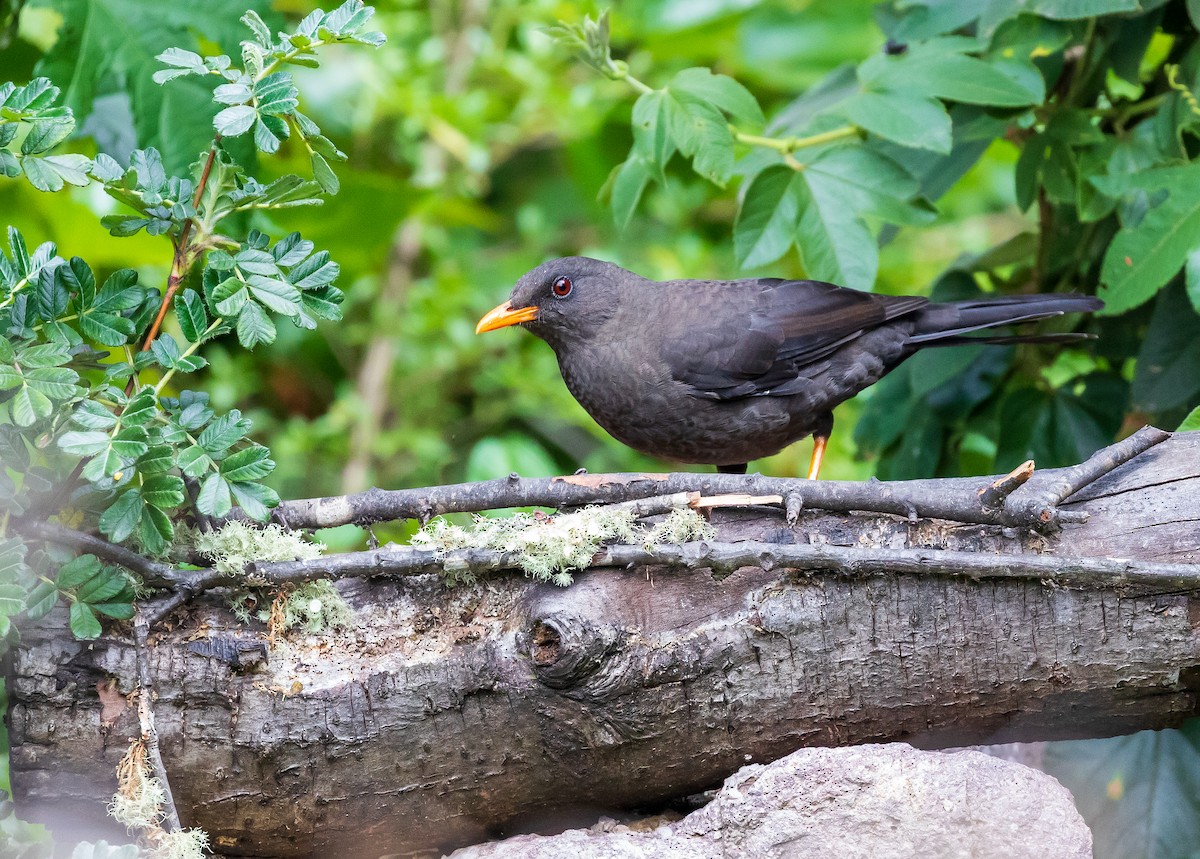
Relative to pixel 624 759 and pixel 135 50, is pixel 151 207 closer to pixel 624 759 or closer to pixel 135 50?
pixel 135 50

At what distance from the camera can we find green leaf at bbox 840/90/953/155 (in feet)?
9.36

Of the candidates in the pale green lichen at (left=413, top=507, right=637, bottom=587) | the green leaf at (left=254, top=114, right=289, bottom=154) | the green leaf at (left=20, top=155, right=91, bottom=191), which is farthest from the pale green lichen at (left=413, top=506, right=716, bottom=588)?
the green leaf at (left=20, top=155, right=91, bottom=191)

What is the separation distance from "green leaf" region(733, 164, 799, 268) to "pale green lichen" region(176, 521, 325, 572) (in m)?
1.55

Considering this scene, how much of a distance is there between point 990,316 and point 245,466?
2380 millimetres

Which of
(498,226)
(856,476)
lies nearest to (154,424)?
(856,476)

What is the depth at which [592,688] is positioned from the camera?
6.49 feet

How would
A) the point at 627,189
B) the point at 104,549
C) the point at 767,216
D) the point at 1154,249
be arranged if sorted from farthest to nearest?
the point at 627,189, the point at 767,216, the point at 1154,249, the point at 104,549

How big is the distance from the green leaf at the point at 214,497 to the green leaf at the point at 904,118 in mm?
1957

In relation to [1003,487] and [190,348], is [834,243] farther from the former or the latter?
[190,348]

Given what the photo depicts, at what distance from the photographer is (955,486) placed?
2.25 metres

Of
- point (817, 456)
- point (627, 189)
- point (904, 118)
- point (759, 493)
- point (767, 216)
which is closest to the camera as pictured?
point (759, 493)

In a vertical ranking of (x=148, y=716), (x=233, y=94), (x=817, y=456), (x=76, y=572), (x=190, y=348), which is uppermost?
(x=817, y=456)

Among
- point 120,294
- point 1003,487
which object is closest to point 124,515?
point 120,294

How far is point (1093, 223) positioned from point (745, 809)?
2.44 meters
